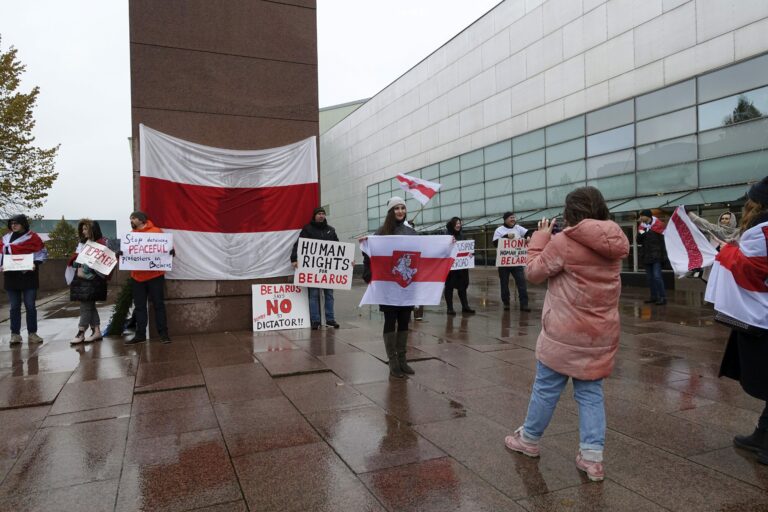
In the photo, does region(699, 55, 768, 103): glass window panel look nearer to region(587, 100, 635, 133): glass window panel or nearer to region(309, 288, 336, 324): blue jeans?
region(587, 100, 635, 133): glass window panel

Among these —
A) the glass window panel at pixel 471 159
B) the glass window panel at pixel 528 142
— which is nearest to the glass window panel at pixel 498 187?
the glass window panel at pixel 471 159

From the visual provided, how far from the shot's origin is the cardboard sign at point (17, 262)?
314 inches

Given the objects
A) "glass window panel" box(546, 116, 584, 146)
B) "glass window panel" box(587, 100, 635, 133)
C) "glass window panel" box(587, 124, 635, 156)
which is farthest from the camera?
"glass window panel" box(546, 116, 584, 146)

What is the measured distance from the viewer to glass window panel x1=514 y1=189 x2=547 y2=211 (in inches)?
933

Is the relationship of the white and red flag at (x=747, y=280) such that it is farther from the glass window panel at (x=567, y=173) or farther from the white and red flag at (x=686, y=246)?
the glass window panel at (x=567, y=173)

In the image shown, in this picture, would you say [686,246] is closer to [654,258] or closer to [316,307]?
[316,307]

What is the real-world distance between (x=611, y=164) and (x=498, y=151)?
23.2 ft

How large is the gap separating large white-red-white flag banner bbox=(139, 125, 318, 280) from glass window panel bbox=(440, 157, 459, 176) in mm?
21403

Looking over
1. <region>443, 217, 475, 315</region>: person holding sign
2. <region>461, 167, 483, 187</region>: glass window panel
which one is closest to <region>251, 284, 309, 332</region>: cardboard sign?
<region>443, 217, 475, 315</region>: person holding sign

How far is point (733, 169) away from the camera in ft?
51.3

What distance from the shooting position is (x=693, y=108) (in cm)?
1684

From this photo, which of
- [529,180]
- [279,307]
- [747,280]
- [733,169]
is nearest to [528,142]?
[529,180]

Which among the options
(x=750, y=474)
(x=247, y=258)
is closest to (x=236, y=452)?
(x=750, y=474)

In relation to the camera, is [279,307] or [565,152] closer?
[279,307]
